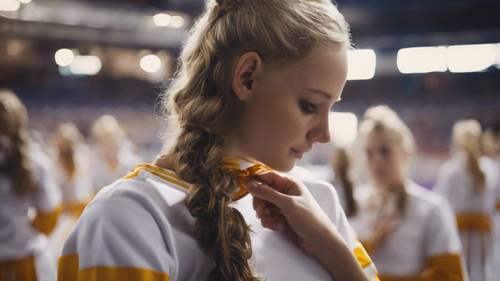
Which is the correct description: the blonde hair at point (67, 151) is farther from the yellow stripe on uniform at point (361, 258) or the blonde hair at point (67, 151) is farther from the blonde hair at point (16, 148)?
the yellow stripe on uniform at point (361, 258)

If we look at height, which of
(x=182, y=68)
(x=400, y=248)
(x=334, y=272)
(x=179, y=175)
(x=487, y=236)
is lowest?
(x=487, y=236)

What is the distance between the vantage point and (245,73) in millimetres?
980

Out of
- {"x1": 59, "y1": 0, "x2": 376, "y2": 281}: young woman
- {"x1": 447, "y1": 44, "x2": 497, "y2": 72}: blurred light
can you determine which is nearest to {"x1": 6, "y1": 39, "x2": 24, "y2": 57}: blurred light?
{"x1": 447, "y1": 44, "x2": 497, "y2": 72}: blurred light

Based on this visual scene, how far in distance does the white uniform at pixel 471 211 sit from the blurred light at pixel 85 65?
12394 mm

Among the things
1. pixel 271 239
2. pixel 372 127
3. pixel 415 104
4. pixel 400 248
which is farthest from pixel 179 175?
pixel 415 104

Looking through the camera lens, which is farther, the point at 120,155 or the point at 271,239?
the point at 120,155

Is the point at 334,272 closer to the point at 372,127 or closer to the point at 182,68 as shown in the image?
the point at 182,68

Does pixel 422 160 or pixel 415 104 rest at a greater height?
pixel 415 104

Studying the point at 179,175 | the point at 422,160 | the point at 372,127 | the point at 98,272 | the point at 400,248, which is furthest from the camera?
the point at 422,160

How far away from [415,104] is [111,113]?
9604 millimetres

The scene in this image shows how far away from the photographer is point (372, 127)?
3.02 meters

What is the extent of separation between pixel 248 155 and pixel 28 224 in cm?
272

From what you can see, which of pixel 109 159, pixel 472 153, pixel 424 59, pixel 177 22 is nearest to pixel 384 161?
pixel 472 153

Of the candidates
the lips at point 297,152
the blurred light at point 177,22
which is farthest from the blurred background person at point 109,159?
the blurred light at point 177,22
